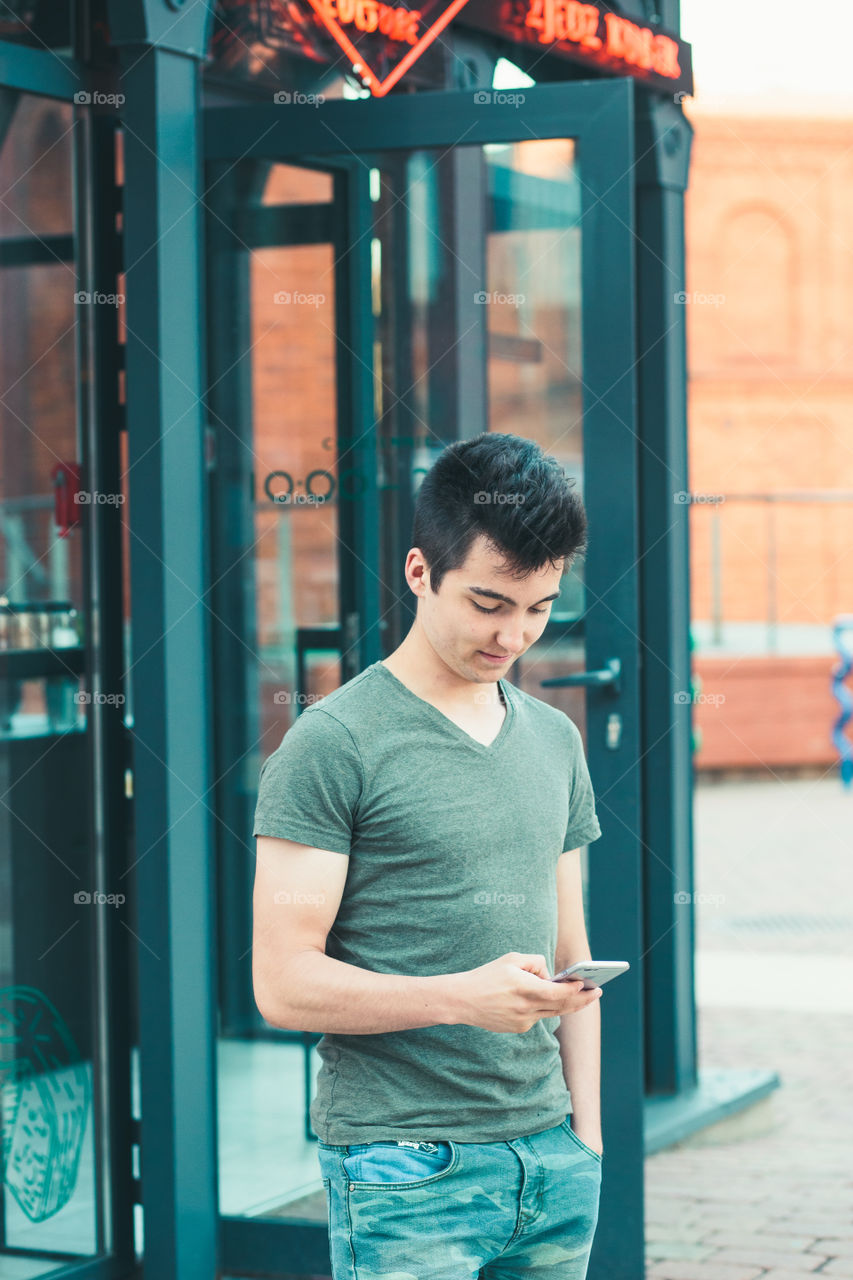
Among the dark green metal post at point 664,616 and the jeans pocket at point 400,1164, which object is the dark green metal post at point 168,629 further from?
the dark green metal post at point 664,616

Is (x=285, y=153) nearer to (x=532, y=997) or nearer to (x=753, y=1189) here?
(x=532, y=997)

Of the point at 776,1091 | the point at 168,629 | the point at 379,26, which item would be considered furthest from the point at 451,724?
the point at 776,1091

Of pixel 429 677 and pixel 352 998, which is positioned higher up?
pixel 429 677

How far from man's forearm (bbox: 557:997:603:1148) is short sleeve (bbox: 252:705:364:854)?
0.42 meters

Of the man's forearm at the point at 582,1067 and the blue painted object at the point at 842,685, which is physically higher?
the man's forearm at the point at 582,1067

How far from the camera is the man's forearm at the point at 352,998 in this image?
1.64 meters

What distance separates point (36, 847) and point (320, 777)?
7.00 feet

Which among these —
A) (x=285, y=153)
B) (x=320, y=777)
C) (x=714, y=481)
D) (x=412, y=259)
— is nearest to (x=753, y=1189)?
(x=412, y=259)

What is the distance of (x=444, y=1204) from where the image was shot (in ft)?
5.60

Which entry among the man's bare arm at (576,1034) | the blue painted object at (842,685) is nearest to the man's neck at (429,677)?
the man's bare arm at (576,1034)

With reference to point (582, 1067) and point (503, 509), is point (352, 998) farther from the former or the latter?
point (503, 509)

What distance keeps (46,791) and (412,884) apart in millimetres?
2146

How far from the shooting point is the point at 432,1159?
5.62 feet

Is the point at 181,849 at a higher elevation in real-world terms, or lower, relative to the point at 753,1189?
higher
